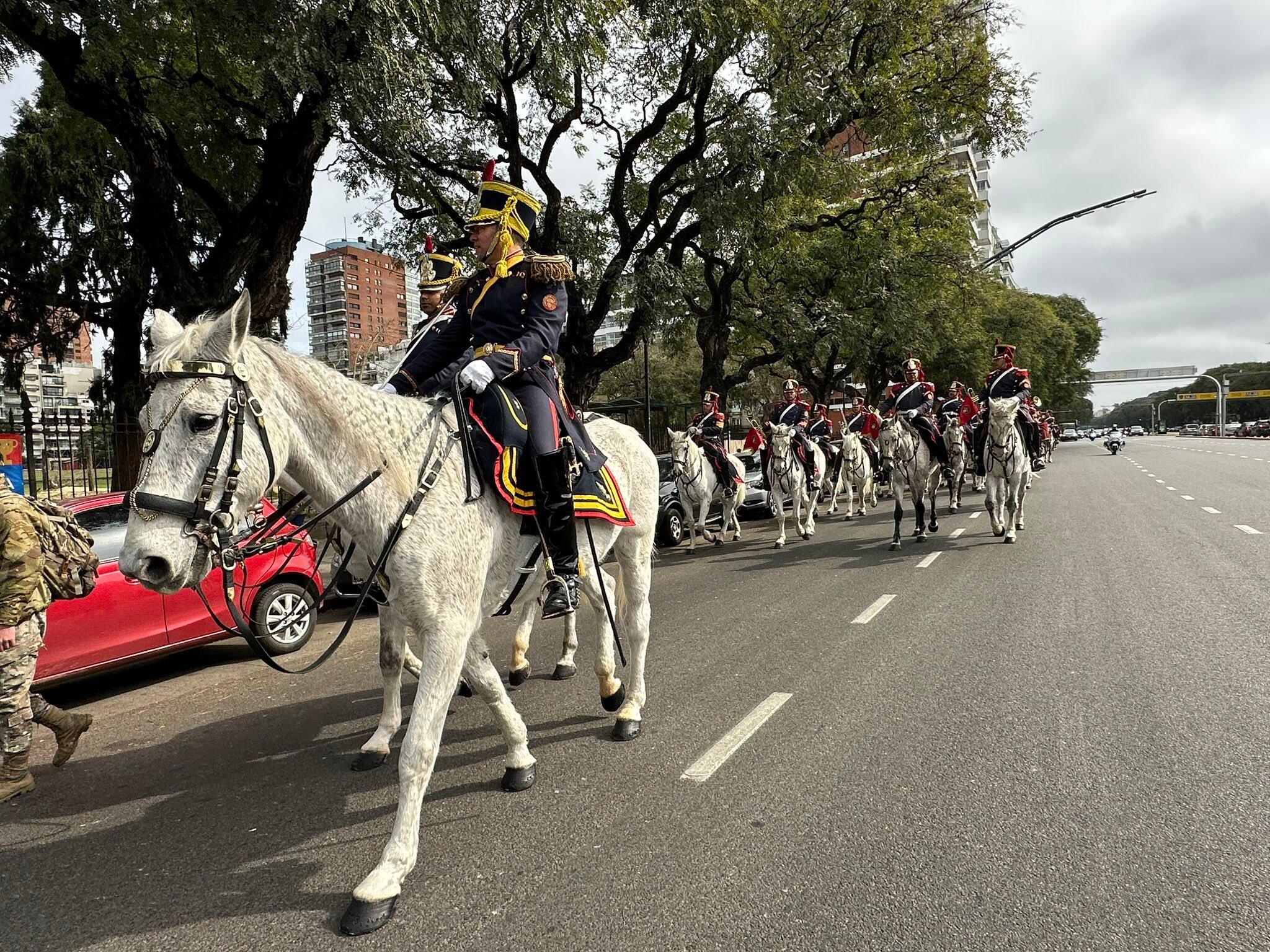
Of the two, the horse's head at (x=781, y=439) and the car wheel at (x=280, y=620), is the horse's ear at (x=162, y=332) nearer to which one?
the car wheel at (x=280, y=620)

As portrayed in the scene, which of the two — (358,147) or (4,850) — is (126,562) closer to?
(4,850)

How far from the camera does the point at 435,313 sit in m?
5.29

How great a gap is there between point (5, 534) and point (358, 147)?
39.6 feet

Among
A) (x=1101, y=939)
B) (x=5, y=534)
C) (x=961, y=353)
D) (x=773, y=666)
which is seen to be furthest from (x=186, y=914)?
(x=961, y=353)

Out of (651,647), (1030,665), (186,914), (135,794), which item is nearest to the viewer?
(186,914)

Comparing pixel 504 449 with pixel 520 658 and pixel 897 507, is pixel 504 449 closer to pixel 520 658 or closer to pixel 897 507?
pixel 520 658

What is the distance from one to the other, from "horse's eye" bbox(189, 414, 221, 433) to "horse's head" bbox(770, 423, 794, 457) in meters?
12.0

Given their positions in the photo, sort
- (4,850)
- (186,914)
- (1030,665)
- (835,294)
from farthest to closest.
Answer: (835,294) → (1030,665) → (4,850) → (186,914)

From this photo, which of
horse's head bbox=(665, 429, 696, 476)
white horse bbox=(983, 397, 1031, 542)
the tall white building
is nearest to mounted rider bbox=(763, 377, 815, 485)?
horse's head bbox=(665, 429, 696, 476)

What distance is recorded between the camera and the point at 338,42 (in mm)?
8938

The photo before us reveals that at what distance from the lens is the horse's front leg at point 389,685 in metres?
4.58

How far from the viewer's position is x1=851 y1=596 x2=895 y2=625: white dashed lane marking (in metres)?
7.40

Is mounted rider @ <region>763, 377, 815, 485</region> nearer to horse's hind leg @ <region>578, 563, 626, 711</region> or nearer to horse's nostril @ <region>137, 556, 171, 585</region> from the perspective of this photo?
horse's hind leg @ <region>578, 563, 626, 711</region>

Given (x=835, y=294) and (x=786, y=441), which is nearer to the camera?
(x=786, y=441)
